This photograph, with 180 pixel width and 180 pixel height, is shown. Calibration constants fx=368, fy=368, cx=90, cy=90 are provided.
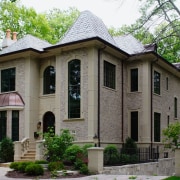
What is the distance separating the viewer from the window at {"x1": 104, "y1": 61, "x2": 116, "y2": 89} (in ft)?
70.8

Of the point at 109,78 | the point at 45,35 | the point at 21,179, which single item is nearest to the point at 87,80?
the point at 109,78

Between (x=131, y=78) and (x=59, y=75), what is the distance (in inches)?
193

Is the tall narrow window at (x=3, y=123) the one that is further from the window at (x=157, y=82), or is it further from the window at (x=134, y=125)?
the window at (x=157, y=82)

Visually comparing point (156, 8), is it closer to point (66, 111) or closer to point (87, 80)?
point (87, 80)

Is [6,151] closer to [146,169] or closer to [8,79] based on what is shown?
[8,79]

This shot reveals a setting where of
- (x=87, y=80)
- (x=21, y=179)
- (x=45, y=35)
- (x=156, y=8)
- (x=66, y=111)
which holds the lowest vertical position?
(x=21, y=179)

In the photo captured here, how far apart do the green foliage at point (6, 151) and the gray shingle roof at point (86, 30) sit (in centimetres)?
675

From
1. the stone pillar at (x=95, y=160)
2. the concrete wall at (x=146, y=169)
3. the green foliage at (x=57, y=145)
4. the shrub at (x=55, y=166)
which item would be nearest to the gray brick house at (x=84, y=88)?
the concrete wall at (x=146, y=169)

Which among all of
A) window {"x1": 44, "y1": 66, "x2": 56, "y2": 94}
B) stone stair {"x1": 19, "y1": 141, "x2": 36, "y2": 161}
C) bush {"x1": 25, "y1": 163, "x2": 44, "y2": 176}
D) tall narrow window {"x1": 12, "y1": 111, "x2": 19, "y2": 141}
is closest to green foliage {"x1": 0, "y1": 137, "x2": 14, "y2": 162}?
stone stair {"x1": 19, "y1": 141, "x2": 36, "y2": 161}

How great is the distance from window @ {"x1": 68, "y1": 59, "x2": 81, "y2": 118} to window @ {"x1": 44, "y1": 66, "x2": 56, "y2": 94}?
169 centimetres

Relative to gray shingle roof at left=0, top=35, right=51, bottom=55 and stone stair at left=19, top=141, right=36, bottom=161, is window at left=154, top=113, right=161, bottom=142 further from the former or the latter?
gray shingle roof at left=0, top=35, right=51, bottom=55

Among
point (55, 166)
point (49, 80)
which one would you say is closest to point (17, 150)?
point (49, 80)

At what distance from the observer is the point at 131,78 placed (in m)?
23.8

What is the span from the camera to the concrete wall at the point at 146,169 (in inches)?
653
